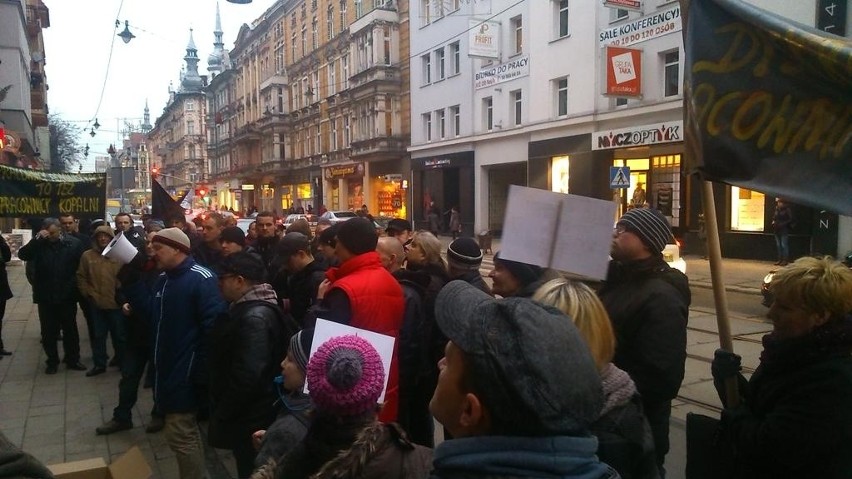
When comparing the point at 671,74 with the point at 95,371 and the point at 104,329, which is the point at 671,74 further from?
the point at 95,371

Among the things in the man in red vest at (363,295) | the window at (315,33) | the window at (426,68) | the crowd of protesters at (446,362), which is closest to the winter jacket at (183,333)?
the crowd of protesters at (446,362)

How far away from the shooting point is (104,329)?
7.46m

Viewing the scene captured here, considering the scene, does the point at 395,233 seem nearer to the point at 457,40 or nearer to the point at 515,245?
the point at 515,245

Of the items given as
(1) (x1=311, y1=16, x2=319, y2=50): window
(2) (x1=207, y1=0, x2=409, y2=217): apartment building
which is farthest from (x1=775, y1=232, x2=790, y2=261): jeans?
(1) (x1=311, y1=16, x2=319, y2=50): window

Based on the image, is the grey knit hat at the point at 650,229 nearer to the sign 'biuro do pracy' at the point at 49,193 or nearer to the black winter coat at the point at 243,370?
the black winter coat at the point at 243,370

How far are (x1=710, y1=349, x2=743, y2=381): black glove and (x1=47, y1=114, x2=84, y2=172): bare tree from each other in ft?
161

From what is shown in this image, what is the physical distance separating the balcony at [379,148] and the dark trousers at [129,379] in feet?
101

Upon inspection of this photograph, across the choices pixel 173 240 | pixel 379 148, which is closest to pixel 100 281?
pixel 173 240

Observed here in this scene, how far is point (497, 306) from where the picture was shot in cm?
134

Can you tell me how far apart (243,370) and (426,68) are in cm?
3187

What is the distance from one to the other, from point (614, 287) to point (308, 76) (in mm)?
46506

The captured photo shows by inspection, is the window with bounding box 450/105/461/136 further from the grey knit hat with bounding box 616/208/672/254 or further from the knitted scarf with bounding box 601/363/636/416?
the knitted scarf with bounding box 601/363/636/416

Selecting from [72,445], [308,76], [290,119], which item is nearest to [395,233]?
[72,445]

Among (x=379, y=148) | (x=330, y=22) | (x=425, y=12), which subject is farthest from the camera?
(x=330, y=22)
